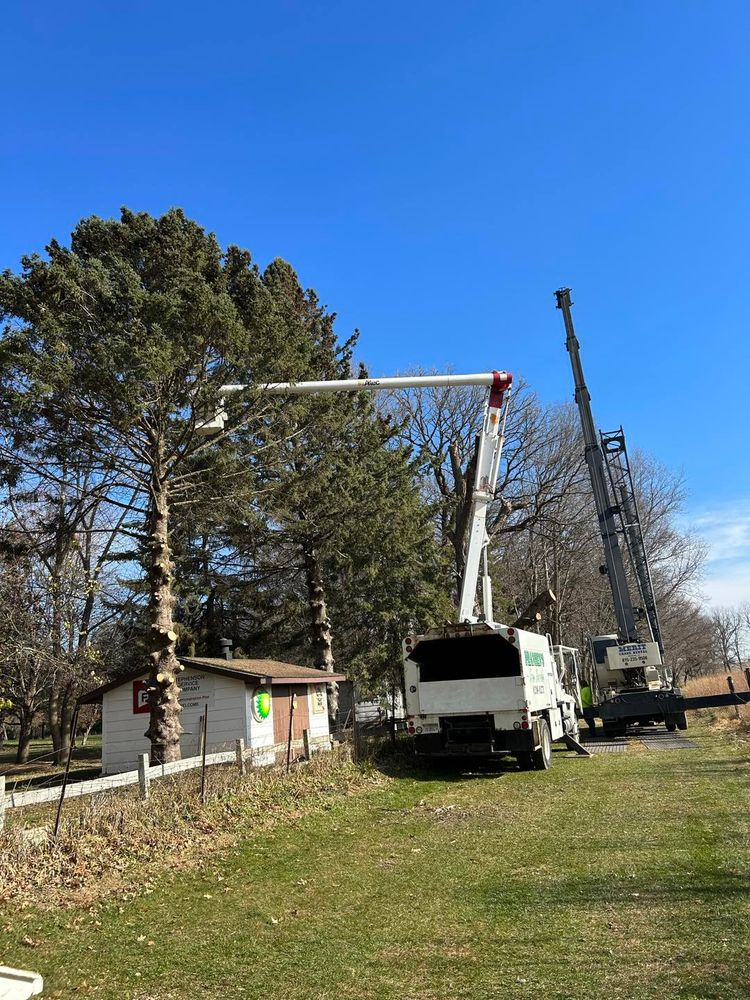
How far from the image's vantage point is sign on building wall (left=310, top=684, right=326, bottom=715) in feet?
72.3

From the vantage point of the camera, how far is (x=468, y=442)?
110ft

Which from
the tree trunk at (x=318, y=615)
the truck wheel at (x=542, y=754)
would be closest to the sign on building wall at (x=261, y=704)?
the tree trunk at (x=318, y=615)

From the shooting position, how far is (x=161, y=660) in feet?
41.9

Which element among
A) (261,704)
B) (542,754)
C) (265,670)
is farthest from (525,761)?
(265,670)

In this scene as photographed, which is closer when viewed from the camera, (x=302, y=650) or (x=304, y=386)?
(x=304, y=386)

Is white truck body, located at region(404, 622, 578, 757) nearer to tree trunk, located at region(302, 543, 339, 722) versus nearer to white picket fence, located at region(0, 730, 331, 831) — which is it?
white picket fence, located at region(0, 730, 331, 831)

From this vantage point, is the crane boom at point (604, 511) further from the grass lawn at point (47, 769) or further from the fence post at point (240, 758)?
the grass lawn at point (47, 769)

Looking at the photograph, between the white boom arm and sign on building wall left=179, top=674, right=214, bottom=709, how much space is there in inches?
299

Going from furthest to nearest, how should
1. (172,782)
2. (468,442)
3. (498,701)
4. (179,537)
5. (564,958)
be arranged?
(468,442) → (179,537) → (498,701) → (172,782) → (564,958)

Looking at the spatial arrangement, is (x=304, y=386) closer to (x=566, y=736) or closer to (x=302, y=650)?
(x=566, y=736)

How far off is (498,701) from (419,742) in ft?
5.90

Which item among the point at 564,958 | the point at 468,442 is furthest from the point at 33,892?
the point at 468,442

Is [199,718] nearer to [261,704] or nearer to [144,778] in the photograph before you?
[261,704]

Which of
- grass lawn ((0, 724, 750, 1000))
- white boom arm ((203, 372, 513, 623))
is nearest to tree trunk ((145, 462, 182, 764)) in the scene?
white boom arm ((203, 372, 513, 623))
